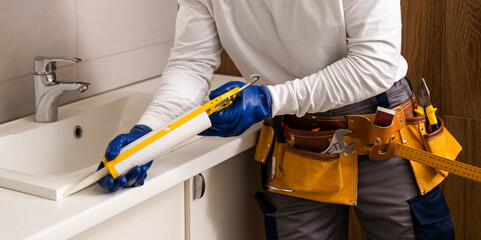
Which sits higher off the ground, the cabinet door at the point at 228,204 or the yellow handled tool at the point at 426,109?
the yellow handled tool at the point at 426,109

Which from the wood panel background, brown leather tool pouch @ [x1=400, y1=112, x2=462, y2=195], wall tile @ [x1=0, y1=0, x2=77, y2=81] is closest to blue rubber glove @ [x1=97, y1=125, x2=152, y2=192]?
wall tile @ [x1=0, y1=0, x2=77, y2=81]

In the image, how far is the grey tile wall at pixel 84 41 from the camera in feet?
5.35


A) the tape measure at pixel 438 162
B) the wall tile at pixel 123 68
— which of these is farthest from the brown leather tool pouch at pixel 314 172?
the wall tile at pixel 123 68

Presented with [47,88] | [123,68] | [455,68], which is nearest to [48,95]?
[47,88]

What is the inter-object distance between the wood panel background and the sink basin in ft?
2.55

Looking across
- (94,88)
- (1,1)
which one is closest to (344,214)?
(94,88)

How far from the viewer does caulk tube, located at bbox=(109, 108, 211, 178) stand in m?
1.22

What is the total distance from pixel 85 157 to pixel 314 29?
71 centimetres

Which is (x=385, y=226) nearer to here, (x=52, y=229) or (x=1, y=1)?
(x=52, y=229)

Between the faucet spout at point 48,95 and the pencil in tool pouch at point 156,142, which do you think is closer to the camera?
the pencil in tool pouch at point 156,142

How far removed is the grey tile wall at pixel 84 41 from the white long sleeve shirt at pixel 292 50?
0.35m

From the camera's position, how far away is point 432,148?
1.51 metres

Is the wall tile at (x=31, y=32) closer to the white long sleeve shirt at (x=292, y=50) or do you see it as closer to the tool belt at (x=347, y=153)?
the white long sleeve shirt at (x=292, y=50)

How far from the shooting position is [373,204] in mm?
1551
